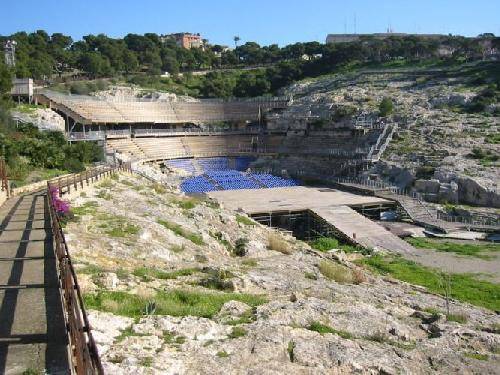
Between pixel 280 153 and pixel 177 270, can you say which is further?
pixel 280 153

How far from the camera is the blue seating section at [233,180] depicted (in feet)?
205

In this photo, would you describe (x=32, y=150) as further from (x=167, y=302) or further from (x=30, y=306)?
(x=30, y=306)

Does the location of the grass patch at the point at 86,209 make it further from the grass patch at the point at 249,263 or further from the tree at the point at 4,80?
the tree at the point at 4,80

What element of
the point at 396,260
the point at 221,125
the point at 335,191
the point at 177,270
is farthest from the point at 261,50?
the point at 177,270

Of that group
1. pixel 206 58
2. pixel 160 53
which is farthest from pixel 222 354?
pixel 206 58

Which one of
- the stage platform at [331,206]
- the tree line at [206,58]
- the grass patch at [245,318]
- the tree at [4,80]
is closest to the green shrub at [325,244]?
the stage platform at [331,206]

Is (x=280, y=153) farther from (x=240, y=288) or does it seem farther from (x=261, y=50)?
(x=261, y=50)

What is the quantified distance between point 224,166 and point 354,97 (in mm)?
24399

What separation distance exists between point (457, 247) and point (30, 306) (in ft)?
116

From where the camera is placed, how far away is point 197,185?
6206 cm

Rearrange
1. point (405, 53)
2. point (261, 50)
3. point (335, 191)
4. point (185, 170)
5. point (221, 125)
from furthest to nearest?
point (261, 50), point (405, 53), point (221, 125), point (185, 170), point (335, 191)

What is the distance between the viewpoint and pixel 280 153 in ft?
253

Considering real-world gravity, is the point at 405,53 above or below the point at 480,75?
above

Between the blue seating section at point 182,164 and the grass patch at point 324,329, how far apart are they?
191ft
